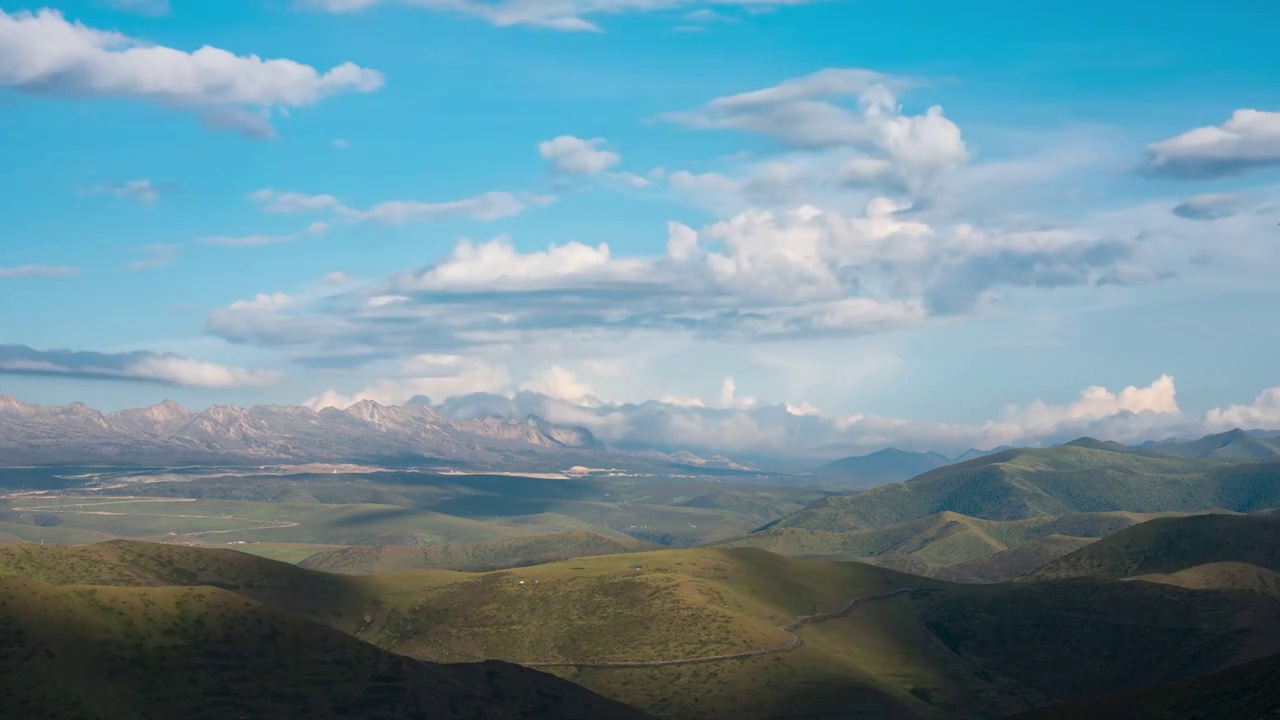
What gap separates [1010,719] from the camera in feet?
647

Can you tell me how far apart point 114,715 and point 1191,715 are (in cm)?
15827

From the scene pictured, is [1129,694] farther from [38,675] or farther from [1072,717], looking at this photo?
[38,675]

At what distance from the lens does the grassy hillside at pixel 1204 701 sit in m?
155

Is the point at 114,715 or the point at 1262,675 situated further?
the point at 114,715

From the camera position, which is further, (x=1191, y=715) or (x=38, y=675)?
(x=38, y=675)

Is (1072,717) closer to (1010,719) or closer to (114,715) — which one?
(1010,719)

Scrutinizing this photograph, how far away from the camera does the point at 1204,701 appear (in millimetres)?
166000

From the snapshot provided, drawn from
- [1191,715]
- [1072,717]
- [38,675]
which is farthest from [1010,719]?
[38,675]

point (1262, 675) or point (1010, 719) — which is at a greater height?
point (1262, 675)

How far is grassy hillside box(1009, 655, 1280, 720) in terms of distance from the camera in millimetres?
155375

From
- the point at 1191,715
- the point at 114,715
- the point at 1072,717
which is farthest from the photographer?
the point at 114,715

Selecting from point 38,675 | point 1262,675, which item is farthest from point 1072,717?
point 38,675

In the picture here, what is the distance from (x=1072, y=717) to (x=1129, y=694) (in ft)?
41.6

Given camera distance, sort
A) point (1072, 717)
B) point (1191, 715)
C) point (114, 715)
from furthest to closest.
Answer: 1. point (114, 715)
2. point (1072, 717)
3. point (1191, 715)
